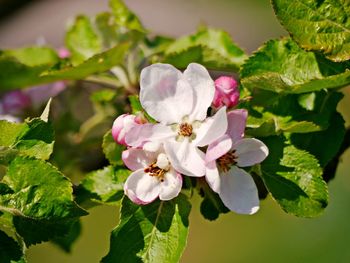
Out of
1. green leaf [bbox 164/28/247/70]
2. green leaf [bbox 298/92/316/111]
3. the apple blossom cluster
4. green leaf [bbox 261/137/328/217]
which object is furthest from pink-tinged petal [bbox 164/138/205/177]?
green leaf [bbox 164/28/247/70]

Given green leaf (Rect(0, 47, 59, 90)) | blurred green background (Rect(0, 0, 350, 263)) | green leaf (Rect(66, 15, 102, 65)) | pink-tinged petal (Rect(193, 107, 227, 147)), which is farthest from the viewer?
blurred green background (Rect(0, 0, 350, 263))

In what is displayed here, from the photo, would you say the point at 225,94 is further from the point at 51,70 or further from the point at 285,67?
the point at 51,70

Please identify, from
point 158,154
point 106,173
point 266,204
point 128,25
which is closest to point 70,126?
point 128,25

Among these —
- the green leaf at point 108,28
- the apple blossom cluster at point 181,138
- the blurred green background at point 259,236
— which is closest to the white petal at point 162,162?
the apple blossom cluster at point 181,138

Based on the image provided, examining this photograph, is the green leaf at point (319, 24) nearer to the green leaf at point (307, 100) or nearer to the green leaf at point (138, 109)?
the green leaf at point (307, 100)

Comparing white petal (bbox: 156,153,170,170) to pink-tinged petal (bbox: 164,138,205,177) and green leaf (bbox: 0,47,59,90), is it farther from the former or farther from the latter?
green leaf (bbox: 0,47,59,90)

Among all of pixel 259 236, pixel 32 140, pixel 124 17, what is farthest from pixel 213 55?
pixel 259 236
